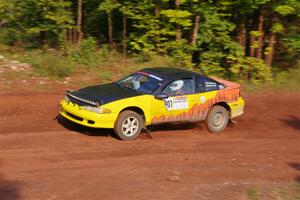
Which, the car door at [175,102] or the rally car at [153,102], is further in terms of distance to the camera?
the car door at [175,102]

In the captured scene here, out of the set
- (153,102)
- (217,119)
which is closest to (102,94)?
(153,102)

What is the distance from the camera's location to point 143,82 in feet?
39.6

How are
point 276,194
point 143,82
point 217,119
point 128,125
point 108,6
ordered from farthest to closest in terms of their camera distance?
point 108,6 < point 217,119 < point 143,82 < point 128,125 < point 276,194

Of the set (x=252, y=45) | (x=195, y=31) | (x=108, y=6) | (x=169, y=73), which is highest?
→ (x=108, y=6)

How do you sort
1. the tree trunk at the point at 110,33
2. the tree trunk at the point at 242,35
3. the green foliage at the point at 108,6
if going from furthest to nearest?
the tree trunk at the point at 110,33 → the tree trunk at the point at 242,35 → the green foliage at the point at 108,6

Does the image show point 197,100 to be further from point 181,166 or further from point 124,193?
point 124,193

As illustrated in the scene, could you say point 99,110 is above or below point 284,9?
below

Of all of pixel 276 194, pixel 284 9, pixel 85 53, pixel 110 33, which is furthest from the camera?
pixel 110 33

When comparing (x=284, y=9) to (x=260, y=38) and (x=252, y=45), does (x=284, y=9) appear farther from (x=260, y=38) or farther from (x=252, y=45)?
(x=252, y=45)

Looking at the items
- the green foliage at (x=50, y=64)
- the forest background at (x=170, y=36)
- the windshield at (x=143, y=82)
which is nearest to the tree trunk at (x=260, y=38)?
the forest background at (x=170, y=36)

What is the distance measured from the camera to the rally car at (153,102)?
437 inches

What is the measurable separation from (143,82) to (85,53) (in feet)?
18.4

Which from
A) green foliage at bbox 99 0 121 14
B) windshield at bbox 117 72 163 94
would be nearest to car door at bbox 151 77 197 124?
windshield at bbox 117 72 163 94

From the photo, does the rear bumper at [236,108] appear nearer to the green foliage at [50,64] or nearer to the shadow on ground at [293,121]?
the shadow on ground at [293,121]
